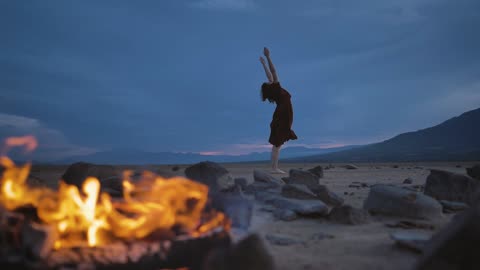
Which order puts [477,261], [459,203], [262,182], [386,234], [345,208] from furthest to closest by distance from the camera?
[262,182] < [459,203] < [345,208] < [386,234] < [477,261]

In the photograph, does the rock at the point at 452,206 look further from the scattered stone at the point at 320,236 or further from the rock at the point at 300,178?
the rock at the point at 300,178

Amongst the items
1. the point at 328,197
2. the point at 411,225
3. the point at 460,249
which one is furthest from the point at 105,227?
the point at 328,197

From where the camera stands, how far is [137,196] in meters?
3.12

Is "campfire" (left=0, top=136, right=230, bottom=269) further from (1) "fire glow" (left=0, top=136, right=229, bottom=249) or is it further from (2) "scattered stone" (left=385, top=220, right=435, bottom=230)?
(2) "scattered stone" (left=385, top=220, right=435, bottom=230)

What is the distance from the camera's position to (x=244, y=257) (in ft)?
7.53

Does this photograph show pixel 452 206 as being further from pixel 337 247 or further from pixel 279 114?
pixel 279 114

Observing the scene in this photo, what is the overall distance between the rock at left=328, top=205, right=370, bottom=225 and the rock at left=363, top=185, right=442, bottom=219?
41 cm

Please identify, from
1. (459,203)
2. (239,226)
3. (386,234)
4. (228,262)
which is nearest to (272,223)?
(386,234)

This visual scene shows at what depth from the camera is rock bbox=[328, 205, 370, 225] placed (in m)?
4.91

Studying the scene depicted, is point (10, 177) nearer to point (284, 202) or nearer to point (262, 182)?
point (284, 202)

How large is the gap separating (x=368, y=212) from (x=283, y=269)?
2779mm

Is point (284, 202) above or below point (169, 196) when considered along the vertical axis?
below

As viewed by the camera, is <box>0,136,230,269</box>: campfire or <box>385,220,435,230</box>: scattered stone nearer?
<box>0,136,230,269</box>: campfire

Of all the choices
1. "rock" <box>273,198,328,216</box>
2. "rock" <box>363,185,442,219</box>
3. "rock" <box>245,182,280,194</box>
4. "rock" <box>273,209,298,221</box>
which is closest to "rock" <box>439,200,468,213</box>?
"rock" <box>363,185,442,219</box>
